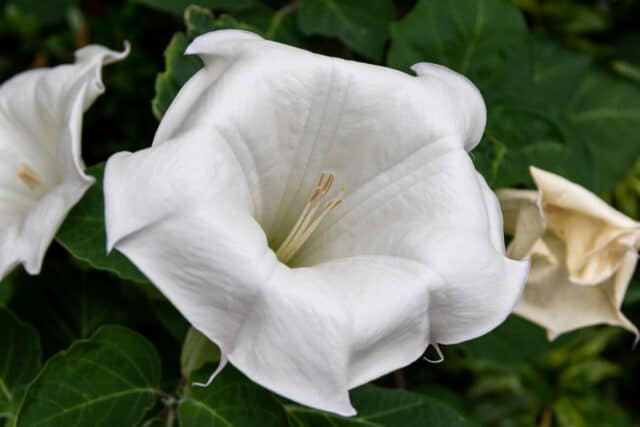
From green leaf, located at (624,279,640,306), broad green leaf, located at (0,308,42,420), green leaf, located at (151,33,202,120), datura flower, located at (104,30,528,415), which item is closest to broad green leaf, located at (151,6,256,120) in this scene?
Answer: green leaf, located at (151,33,202,120)

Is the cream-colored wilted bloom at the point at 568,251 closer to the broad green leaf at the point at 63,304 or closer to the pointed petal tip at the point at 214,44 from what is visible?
the pointed petal tip at the point at 214,44

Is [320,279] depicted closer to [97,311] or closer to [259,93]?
[259,93]

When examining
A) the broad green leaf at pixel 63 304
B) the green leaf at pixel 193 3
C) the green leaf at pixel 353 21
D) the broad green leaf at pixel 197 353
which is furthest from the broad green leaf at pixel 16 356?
the green leaf at pixel 353 21

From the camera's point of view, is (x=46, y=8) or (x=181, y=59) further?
(x=46, y=8)

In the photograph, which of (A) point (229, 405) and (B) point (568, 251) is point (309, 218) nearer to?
→ (A) point (229, 405)

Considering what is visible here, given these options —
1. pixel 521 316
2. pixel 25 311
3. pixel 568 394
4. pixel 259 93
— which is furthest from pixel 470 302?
pixel 568 394

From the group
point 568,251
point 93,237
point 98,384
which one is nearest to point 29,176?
point 93,237
